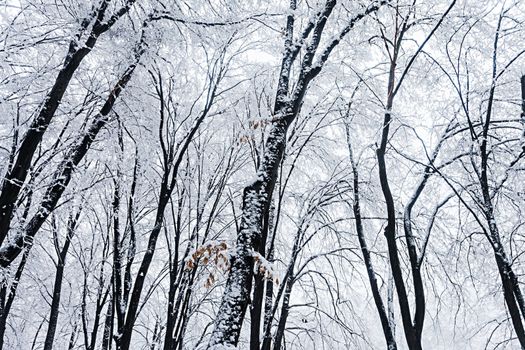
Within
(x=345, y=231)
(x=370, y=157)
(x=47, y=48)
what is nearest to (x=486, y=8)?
(x=370, y=157)

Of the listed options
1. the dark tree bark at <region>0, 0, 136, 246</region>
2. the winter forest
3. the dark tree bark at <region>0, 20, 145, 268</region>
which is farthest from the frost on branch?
the dark tree bark at <region>0, 20, 145, 268</region>

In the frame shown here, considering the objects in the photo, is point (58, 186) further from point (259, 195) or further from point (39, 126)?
point (259, 195)

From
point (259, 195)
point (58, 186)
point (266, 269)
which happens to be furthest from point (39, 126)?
point (266, 269)

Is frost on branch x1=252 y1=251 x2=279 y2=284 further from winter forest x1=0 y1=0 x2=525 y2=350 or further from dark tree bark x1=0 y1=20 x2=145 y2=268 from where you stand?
dark tree bark x1=0 y1=20 x2=145 y2=268

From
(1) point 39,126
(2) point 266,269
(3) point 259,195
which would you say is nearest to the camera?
(1) point 39,126

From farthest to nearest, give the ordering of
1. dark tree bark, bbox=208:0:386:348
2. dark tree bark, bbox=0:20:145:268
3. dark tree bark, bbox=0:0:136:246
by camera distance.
→ 1. dark tree bark, bbox=0:20:145:268
2. dark tree bark, bbox=0:0:136:246
3. dark tree bark, bbox=208:0:386:348

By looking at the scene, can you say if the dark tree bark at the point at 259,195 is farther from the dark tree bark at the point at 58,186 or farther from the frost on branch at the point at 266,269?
the dark tree bark at the point at 58,186

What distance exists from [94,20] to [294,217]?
576 cm

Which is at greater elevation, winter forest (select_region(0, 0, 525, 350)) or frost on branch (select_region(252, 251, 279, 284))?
winter forest (select_region(0, 0, 525, 350))

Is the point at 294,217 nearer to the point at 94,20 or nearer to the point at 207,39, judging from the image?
the point at 207,39

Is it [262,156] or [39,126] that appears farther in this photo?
[262,156]

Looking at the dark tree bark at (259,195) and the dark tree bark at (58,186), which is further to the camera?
the dark tree bark at (58,186)

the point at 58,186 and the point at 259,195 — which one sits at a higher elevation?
the point at 58,186

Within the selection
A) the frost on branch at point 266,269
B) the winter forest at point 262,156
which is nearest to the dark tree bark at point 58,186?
the winter forest at point 262,156
